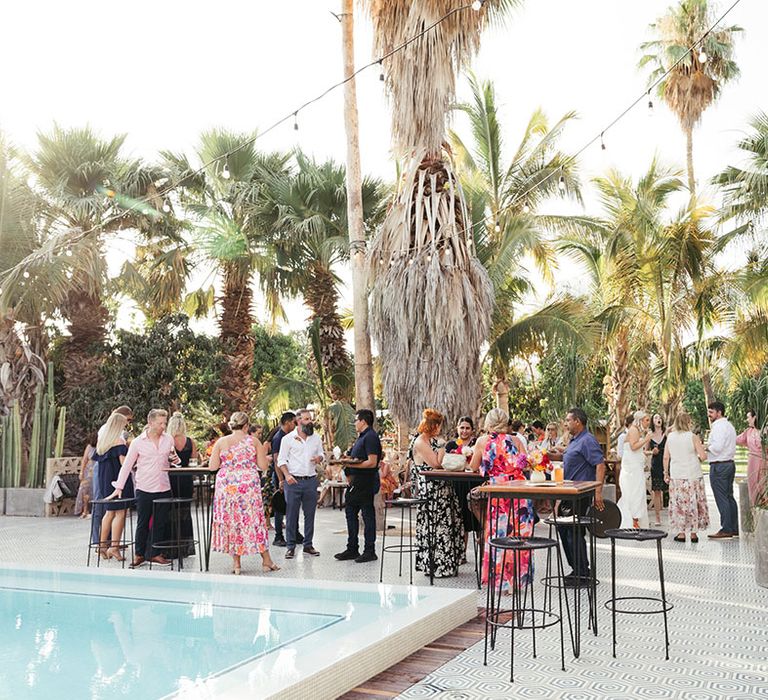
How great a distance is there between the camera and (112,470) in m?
10.4

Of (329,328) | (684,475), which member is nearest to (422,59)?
(329,328)

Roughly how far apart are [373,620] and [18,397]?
40.7 feet

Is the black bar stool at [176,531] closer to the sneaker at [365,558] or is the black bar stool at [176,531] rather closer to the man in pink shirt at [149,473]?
the man in pink shirt at [149,473]

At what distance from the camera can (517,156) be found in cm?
1956

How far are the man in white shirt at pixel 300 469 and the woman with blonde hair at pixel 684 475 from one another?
4.50 m

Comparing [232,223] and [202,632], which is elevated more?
[232,223]

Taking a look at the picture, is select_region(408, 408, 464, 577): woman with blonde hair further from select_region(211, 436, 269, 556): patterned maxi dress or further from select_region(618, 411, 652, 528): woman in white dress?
select_region(618, 411, 652, 528): woman in white dress

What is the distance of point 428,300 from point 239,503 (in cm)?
484

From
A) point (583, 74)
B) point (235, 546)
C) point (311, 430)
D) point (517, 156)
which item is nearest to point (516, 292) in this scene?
point (517, 156)

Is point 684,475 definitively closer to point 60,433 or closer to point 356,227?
point 356,227

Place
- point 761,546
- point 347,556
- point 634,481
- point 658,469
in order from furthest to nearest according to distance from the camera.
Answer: point 658,469, point 634,481, point 347,556, point 761,546

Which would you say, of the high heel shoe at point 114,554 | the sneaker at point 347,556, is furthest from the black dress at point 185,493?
the sneaker at point 347,556

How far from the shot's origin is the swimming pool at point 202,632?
17.1 feet

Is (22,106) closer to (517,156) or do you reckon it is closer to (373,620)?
(517,156)
